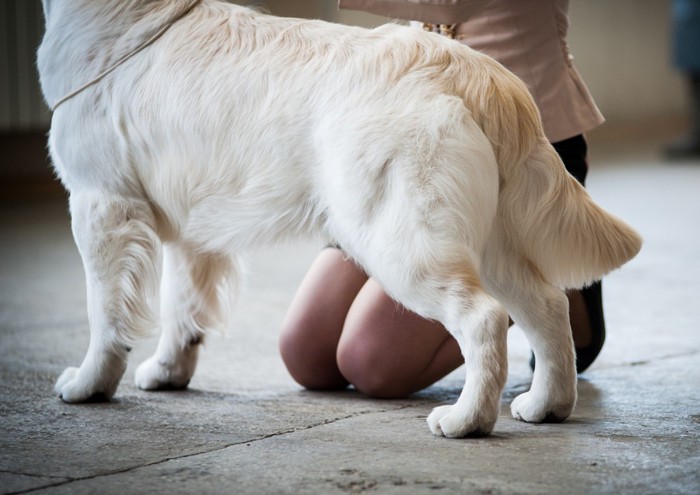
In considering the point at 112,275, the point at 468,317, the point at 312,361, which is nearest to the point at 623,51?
the point at 312,361

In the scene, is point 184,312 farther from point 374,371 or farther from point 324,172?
point 324,172

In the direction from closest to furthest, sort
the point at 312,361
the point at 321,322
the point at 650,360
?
the point at 312,361 < the point at 321,322 < the point at 650,360

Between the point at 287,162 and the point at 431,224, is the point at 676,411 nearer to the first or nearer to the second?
the point at 431,224

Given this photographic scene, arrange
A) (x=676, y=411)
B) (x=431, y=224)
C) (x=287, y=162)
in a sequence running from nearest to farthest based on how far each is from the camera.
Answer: (x=431, y=224), (x=287, y=162), (x=676, y=411)

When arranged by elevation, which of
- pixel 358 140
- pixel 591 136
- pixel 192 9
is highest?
pixel 192 9

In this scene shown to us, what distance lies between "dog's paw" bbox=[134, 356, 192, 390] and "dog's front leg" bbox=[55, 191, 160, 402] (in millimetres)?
214

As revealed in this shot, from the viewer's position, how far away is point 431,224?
2.18 meters

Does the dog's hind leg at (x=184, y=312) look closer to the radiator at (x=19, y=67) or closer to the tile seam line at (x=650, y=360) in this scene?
the tile seam line at (x=650, y=360)

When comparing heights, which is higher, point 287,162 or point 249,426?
point 287,162

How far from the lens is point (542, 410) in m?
2.43

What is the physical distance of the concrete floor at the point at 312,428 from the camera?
6.49 feet

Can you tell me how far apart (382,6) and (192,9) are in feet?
1.58

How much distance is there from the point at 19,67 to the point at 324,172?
6.27 metres

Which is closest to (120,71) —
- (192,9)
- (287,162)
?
(192,9)
